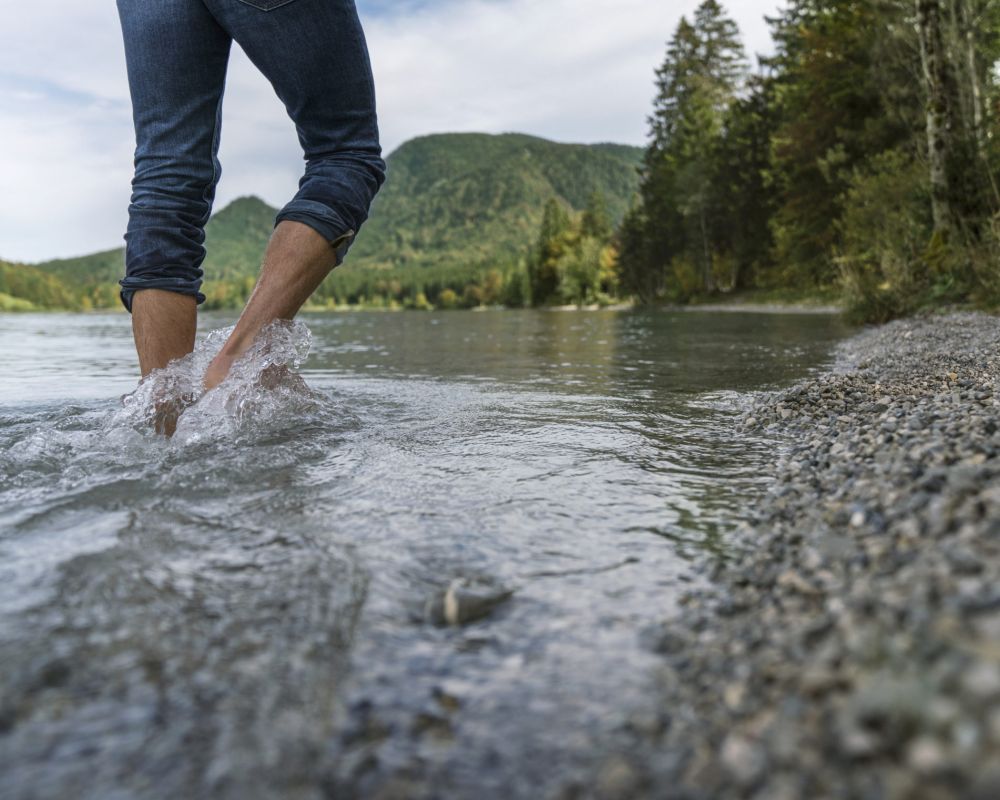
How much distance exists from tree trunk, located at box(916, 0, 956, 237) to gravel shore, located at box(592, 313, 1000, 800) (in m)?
12.3

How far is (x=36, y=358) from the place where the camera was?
816cm

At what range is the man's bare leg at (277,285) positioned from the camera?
99.4 inches

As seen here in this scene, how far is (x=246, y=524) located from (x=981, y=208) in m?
13.2

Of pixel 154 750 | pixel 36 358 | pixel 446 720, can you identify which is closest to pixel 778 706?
pixel 446 720

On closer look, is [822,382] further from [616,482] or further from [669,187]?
[669,187]

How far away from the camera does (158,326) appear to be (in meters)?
2.56

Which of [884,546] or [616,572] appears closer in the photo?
[884,546]

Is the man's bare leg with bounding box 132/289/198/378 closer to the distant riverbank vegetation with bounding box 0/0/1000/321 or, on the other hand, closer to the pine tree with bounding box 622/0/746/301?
the distant riverbank vegetation with bounding box 0/0/1000/321

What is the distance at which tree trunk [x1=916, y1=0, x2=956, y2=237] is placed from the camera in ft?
39.0

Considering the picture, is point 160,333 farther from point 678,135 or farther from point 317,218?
point 678,135

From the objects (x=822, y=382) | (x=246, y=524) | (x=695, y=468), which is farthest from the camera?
(x=822, y=382)

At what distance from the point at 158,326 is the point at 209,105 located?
818mm

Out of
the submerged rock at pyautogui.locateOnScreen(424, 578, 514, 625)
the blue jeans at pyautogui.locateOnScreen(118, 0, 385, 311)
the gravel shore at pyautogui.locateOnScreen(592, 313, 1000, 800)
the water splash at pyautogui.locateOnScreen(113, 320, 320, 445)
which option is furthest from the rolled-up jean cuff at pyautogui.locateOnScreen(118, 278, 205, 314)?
the gravel shore at pyautogui.locateOnScreen(592, 313, 1000, 800)

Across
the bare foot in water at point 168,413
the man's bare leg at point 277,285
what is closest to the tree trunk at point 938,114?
the man's bare leg at point 277,285
